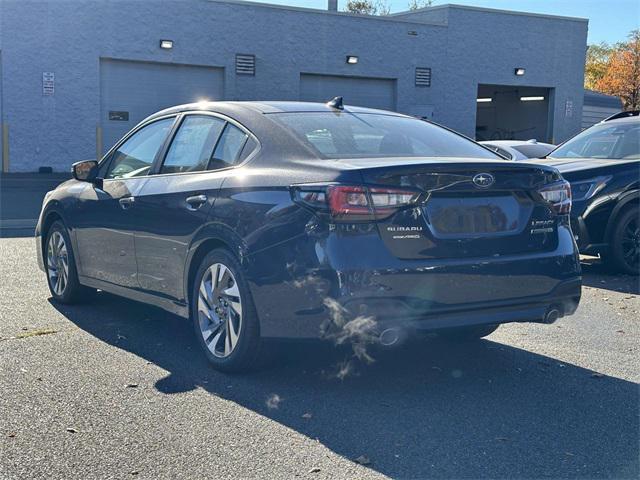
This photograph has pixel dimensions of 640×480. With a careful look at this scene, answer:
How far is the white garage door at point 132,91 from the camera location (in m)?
24.8

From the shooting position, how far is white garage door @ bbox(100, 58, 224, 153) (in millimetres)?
24844

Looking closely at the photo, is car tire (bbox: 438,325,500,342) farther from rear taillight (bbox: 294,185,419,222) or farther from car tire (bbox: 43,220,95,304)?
car tire (bbox: 43,220,95,304)

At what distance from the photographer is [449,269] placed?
172 inches

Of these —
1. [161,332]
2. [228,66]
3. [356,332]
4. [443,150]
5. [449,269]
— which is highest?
[228,66]

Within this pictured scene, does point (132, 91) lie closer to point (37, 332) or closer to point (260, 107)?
point (37, 332)

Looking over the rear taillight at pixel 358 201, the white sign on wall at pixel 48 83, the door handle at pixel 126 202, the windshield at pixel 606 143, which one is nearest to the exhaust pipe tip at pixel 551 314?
the rear taillight at pixel 358 201

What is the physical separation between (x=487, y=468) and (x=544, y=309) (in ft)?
4.68

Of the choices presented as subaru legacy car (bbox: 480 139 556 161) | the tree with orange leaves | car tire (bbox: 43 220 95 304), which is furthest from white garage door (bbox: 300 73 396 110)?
the tree with orange leaves

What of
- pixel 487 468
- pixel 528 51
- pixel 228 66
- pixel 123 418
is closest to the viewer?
pixel 487 468

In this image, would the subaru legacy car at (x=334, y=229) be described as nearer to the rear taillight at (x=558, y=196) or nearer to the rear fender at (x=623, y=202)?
the rear taillight at (x=558, y=196)

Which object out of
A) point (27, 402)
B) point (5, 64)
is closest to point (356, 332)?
point (27, 402)

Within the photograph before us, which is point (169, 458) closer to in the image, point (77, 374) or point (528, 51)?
point (77, 374)

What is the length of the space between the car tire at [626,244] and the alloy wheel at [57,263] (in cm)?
524

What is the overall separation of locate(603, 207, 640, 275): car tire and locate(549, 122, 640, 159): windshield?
74 centimetres
